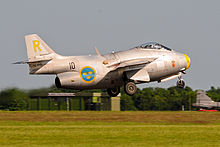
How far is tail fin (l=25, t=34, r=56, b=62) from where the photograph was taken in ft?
104

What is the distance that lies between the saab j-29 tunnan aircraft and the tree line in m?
3.25

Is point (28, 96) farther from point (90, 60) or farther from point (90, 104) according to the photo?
point (90, 104)

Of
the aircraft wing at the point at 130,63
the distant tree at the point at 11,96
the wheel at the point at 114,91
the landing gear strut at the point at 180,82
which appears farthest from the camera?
the distant tree at the point at 11,96

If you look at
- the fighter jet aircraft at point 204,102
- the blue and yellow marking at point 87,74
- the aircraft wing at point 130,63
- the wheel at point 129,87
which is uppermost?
the aircraft wing at point 130,63

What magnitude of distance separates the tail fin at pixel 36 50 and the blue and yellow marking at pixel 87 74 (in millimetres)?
2148

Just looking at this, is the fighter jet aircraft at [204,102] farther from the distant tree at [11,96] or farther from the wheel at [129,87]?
the wheel at [129,87]

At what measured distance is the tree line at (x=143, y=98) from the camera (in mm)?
37609

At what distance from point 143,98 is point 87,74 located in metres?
87.4

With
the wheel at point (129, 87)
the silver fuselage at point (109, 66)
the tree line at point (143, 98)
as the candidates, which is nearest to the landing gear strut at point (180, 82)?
the silver fuselage at point (109, 66)

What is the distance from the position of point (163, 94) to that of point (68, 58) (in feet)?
279

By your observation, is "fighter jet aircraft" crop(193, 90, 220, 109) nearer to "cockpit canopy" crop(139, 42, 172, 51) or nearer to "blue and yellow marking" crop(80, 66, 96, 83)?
"cockpit canopy" crop(139, 42, 172, 51)

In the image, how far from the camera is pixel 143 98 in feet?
389

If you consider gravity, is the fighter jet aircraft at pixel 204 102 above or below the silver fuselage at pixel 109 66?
below

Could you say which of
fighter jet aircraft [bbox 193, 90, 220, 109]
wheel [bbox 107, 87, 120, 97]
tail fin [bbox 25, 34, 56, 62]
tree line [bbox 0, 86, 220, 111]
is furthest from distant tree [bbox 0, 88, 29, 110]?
fighter jet aircraft [bbox 193, 90, 220, 109]
